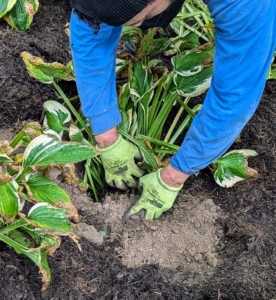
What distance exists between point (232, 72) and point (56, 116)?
0.76 meters

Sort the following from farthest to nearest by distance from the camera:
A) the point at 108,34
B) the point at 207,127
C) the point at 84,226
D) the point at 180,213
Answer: the point at 180,213 < the point at 84,226 < the point at 108,34 < the point at 207,127

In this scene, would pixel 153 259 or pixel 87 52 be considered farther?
pixel 153 259

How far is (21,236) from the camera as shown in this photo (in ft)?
4.95

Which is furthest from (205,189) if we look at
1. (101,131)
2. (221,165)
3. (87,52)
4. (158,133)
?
(87,52)

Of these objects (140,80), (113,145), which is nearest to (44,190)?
(113,145)

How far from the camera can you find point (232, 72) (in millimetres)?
1211

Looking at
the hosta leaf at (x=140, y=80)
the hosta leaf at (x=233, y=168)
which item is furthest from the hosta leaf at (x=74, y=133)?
the hosta leaf at (x=233, y=168)

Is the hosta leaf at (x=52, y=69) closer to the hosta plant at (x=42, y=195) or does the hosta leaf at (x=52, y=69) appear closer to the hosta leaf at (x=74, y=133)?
the hosta leaf at (x=74, y=133)

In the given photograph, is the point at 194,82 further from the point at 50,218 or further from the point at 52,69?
the point at 50,218

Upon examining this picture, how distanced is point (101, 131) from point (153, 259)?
47 cm

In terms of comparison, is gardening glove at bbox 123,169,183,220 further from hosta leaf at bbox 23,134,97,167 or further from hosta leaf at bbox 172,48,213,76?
hosta leaf at bbox 23,134,97,167

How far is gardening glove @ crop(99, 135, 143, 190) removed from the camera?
177cm

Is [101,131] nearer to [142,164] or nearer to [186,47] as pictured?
[142,164]

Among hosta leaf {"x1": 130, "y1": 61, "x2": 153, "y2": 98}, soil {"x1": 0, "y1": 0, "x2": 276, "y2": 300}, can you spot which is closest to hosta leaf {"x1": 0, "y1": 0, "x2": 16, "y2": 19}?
soil {"x1": 0, "y1": 0, "x2": 276, "y2": 300}
